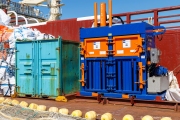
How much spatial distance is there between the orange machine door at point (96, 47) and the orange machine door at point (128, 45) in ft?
1.06

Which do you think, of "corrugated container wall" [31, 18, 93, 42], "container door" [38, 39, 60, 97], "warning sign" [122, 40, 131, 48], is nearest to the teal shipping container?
"container door" [38, 39, 60, 97]

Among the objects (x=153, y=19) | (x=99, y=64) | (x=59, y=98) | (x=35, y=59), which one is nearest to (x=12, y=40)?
(x=35, y=59)

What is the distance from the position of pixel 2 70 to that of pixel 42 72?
6.46 feet

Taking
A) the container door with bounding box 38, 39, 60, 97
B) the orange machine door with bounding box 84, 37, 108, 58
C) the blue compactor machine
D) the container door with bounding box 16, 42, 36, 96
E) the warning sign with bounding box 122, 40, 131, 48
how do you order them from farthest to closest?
the container door with bounding box 16, 42, 36, 96, the container door with bounding box 38, 39, 60, 97, the orange machine door with bounding box 84, 37, 108, 58, the warning sign with bounding box 122, 40, 131, 48, the blue compactor machine

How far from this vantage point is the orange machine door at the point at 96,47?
648 centimetres

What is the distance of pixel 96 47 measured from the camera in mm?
6629

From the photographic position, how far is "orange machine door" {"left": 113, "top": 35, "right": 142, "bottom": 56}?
5.90 meters

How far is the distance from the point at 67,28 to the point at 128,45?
5.22m

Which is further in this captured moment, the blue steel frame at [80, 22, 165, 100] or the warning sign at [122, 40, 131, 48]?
the warning sign at [122, 40, 131, 48]

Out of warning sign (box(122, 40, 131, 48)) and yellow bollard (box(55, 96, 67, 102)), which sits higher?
warning sign (box(122, 40, 131, 48))

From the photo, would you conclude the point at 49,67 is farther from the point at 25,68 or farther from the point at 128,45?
the point at 128,45

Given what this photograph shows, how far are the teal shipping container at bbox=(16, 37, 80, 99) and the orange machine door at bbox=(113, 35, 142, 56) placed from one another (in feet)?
6.29

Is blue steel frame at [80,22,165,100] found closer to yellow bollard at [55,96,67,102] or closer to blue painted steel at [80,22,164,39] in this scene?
blue painted steel at [80,22,164,39]

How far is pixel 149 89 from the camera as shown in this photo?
5867 millimetres
